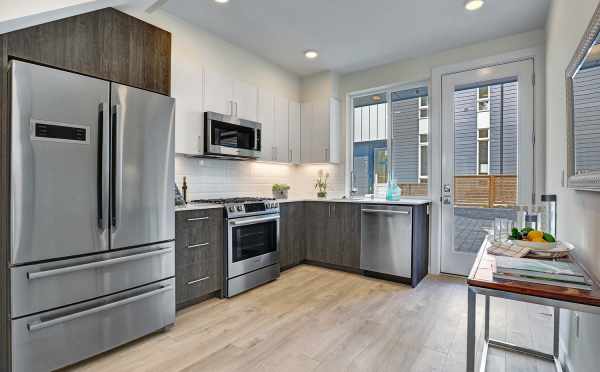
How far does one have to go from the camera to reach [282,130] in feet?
14.4

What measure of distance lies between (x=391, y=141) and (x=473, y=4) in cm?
186

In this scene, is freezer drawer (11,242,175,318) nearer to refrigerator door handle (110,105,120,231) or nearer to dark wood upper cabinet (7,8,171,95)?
refrigerator door handle (110,105,120,231)

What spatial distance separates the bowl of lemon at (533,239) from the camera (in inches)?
59.0

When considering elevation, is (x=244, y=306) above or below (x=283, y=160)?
below

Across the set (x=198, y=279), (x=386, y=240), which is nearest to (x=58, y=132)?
(x=198, y=279)

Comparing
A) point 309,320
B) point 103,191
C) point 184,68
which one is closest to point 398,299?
point 309,320

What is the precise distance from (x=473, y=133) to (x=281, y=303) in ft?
9.50

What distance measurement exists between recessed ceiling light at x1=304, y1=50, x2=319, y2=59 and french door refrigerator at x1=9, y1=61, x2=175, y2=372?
2.17 metres

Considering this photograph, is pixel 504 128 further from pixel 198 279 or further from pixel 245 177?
pixel 198 279

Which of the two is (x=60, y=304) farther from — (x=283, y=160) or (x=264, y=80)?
(x=264, y=80)

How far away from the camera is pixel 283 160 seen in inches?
173

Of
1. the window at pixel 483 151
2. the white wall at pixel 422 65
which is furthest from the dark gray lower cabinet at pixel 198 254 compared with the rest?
the window at pixel 483 151

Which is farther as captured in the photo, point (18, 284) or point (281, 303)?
point (281, 303)

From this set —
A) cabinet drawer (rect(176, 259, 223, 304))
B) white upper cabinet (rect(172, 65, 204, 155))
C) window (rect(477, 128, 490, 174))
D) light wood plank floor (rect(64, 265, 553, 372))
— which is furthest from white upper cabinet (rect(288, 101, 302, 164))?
window (rect(477, 128, 490, 174))
